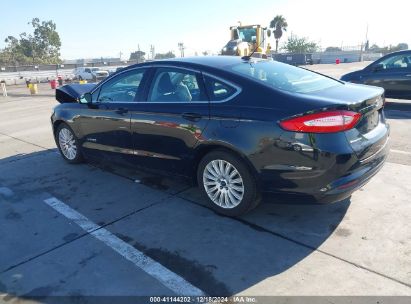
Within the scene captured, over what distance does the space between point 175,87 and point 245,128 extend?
119 centimetres

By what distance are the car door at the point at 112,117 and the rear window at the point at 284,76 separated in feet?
4.59

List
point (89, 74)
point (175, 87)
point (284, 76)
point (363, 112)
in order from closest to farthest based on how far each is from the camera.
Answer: point (363, 112), point (284, 76), point (175, 87), point (89, 74)

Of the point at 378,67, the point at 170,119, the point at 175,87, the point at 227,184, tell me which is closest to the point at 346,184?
the point at 227,184

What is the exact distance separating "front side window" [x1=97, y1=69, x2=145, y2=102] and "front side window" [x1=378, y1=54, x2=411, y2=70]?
794 cm

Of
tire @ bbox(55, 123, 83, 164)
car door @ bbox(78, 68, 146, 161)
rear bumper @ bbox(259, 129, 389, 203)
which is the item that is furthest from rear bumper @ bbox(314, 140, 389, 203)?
tire @ bbox(55, 123, 83, 164)

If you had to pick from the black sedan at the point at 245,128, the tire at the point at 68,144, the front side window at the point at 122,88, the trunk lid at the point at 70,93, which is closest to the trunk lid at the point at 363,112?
the black sedan at the point at 245,128

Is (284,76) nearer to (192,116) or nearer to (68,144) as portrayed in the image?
(192,116)

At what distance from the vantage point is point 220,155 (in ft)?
12.3

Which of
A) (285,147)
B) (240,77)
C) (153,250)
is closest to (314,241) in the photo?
(285,147)

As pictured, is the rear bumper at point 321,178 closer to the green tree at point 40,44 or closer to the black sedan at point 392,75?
the black sedan at point 392,75

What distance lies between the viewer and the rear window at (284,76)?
3.71 metres

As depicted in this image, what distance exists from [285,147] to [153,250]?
1.55m

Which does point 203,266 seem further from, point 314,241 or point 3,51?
point 3,51

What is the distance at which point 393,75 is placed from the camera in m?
9.68
